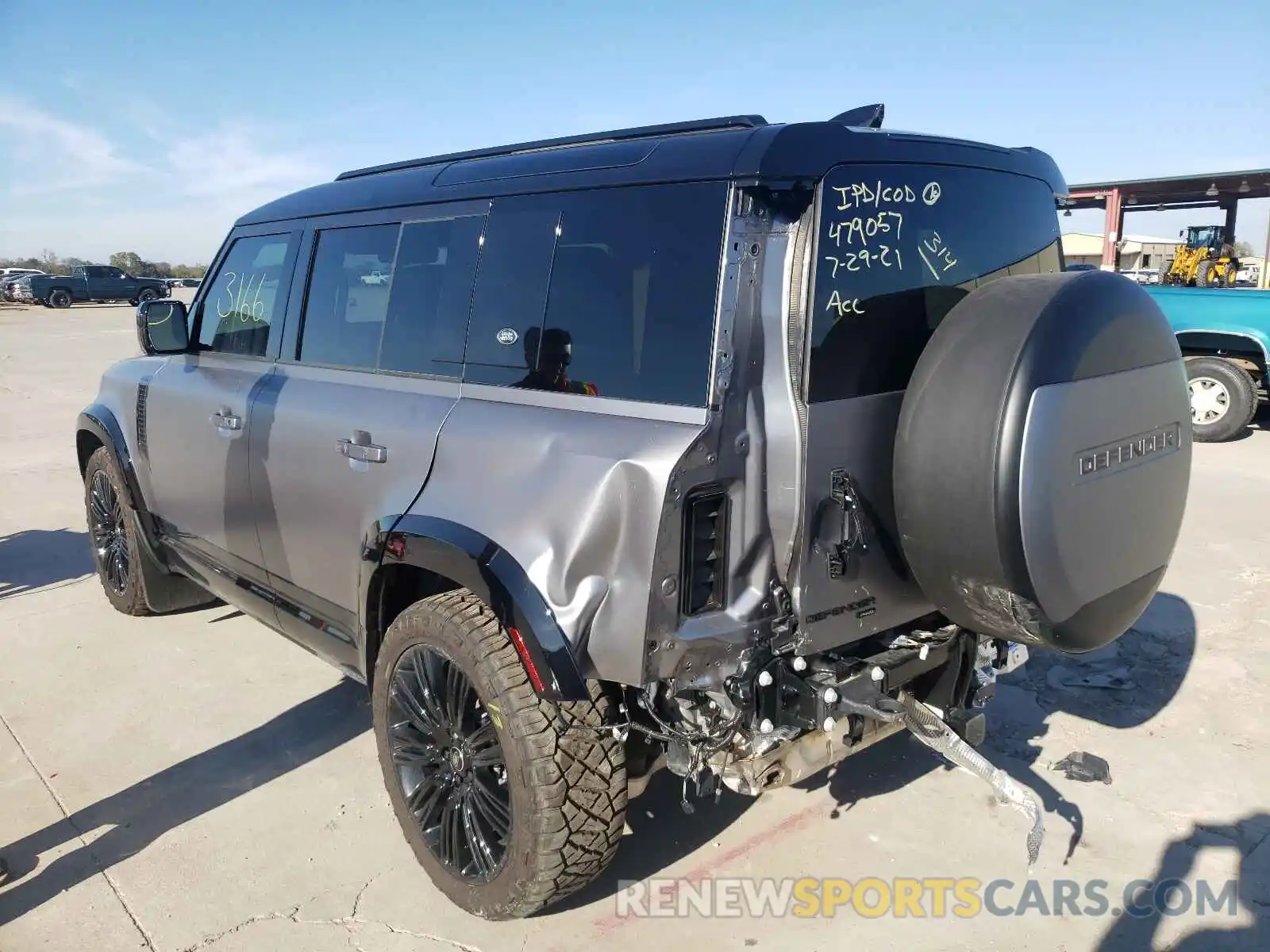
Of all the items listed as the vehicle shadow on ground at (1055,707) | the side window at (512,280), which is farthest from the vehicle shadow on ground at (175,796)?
the vehicle shadow on ground at (1055,707)

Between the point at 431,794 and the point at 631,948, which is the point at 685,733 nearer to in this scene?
the point at 631,948

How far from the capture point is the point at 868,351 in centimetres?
236

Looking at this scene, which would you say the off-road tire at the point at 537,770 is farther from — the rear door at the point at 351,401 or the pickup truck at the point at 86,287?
the pickup truck at the point at 86,287

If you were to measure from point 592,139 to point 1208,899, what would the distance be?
294 centimetres

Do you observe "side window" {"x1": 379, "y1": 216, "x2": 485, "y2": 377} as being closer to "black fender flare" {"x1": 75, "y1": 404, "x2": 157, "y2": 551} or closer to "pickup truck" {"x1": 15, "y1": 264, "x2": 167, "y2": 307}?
"black fender flare" {"x1": 75, "y1": 404, "x2": 157, "y2": 551}

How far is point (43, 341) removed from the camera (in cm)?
2130

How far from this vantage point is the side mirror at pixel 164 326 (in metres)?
4.09

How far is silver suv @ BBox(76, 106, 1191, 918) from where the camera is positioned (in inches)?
85.6

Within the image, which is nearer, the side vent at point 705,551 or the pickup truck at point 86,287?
the side vent at point 705,551

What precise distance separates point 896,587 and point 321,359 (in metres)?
2.20

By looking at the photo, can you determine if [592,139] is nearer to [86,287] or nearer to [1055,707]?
[1055,707]

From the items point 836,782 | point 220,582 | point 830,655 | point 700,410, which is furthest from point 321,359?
point 836,782

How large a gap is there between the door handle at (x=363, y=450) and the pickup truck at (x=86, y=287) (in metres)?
35.3

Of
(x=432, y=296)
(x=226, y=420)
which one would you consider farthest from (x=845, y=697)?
(x=226, y=420)
